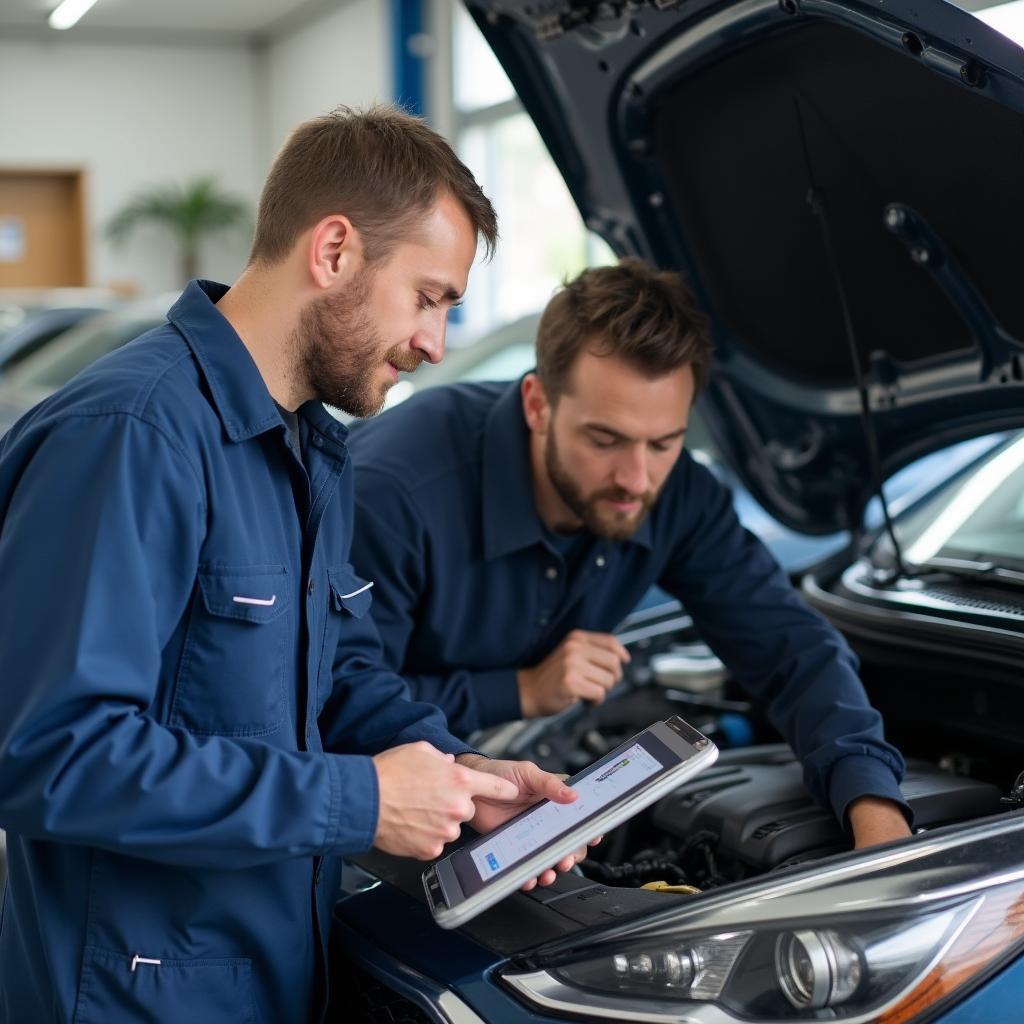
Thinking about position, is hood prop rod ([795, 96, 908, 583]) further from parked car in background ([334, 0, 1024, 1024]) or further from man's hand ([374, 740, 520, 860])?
man's hand ([374, 740, 520, 860])

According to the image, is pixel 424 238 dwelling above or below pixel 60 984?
above

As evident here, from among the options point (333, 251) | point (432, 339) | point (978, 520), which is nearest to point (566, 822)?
point (432, 339)

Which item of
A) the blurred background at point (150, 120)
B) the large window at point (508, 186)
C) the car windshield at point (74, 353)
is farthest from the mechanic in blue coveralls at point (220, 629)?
the blurred background at point (150, 120)

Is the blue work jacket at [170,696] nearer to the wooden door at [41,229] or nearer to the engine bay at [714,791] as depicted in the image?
the engine bay at [714,791]

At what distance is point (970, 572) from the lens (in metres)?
2.18

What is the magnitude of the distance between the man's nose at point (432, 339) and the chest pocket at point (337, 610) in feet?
0.98

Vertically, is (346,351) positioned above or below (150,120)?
below

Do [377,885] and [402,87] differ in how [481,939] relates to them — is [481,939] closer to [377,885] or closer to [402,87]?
[377,885]

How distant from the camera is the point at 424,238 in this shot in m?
1.45

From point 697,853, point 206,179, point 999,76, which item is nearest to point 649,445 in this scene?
point 697,853

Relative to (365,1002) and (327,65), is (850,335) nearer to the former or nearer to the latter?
(365,1002)

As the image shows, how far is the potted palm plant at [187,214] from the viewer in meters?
15.4

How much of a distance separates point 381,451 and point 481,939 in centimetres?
95

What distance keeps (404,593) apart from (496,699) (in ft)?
0.76
